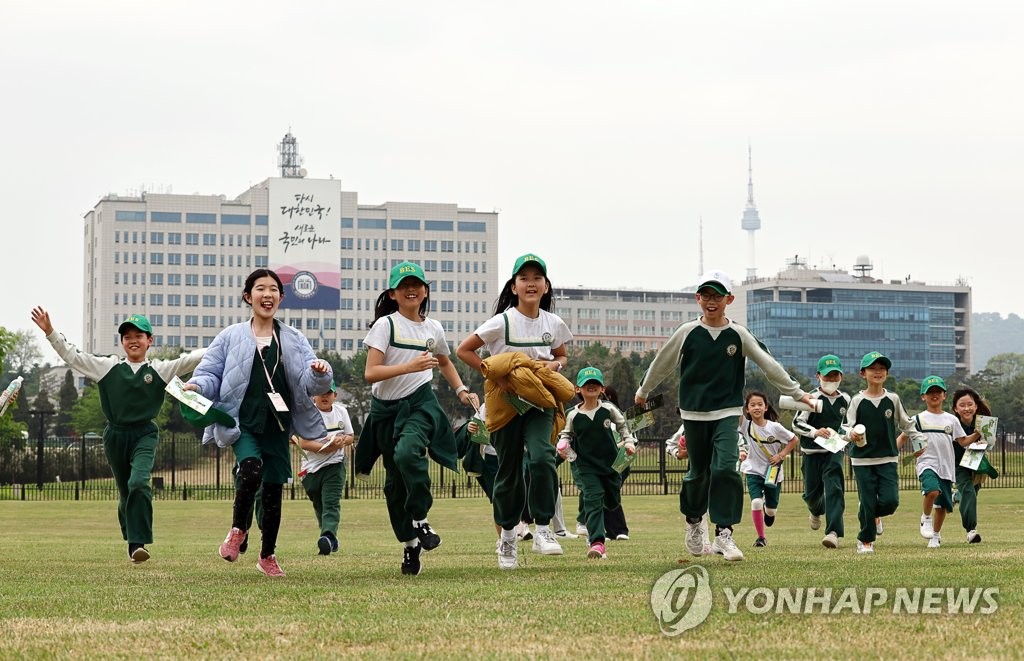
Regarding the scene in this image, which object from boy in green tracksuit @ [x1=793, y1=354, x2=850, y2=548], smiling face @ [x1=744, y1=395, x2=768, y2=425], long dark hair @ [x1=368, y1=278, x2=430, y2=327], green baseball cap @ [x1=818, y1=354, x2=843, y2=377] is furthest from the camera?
smiling face @ [x1=744, y1=395, x2=768, y2=425]

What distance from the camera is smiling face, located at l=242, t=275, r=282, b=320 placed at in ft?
33.1

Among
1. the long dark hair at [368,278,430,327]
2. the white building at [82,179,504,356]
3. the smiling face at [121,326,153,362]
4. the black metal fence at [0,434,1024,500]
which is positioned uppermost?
the white building at [82,179,504,356]

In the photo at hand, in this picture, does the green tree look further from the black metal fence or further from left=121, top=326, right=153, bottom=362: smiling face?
left=121, top=326, right=153, bottom=362: smiling face

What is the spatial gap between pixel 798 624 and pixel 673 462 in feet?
142

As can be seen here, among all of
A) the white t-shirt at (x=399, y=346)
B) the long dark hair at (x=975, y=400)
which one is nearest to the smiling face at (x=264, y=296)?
the white t-shirt at (x=399, y=346)

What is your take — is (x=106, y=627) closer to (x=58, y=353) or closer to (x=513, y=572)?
(x=513, y=572)

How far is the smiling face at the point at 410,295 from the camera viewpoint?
10508 mm

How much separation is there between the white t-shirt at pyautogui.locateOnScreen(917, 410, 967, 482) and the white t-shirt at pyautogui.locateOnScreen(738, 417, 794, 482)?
61.4 inches

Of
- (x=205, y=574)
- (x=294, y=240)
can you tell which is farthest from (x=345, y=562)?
(x=294, y=240)

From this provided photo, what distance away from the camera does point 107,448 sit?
12133mm

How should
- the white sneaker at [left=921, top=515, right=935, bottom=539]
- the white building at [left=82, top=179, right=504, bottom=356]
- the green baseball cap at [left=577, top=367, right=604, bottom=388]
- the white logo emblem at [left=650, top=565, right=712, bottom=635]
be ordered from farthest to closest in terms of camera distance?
the white building at [left=82, top=179, right=504, bottom=356] < the white sneaker at [left=921, top=515, right=935, bottom=539] < the green baseball cap at [left=577, top=367, right=604, bottom=388] < the white logo emblem at [left=650, top=565, right=712, bottom=635]

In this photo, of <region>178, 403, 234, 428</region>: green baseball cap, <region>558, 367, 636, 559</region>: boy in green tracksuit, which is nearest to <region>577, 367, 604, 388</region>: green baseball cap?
<region>558, 367, 636, 559</region>: boy in green tracksuit

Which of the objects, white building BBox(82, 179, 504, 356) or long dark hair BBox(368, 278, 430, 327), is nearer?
long dark hair BBox(368, 278, 430, 327)

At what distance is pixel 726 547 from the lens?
10.7 meters
